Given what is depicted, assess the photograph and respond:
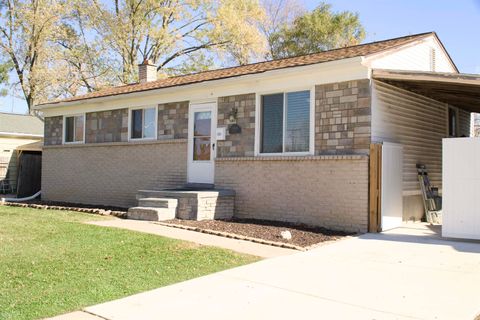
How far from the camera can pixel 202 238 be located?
900 centimetres

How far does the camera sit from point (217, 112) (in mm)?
12922

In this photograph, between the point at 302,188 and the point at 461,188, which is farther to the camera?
the point at 302,188

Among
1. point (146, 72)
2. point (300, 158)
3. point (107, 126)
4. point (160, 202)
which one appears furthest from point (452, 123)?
point (146, 72)

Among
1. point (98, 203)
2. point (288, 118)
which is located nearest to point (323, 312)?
point (288, 118)

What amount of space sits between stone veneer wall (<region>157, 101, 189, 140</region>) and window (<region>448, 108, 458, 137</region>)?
7.51 m

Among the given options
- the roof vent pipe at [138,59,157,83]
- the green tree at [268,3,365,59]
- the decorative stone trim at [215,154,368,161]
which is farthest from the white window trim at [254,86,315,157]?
the green tree at [268,3,365,59]

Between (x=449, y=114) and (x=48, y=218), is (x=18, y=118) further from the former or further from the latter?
(x=449, y=114)

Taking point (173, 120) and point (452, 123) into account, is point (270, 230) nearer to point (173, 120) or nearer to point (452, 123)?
point (173, 120)

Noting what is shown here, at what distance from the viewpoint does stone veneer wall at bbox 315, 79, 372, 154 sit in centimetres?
1013

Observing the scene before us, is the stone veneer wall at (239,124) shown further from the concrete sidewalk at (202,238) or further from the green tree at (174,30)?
Answer: the green tree at (174,30)

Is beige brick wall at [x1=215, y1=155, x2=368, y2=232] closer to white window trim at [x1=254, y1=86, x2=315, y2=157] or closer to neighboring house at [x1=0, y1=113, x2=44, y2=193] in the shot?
white window trim at [x1=254, y1=86, x2=315, y2=157]

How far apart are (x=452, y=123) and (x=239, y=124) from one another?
6.52m

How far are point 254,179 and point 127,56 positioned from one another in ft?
73.7

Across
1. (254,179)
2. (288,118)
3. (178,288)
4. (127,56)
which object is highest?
(127,56)
